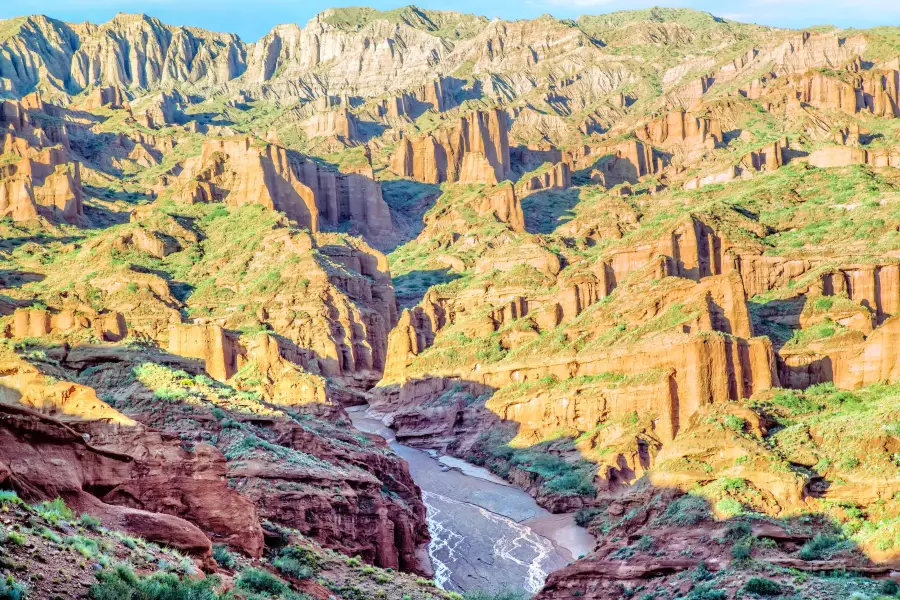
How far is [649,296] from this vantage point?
7738cm

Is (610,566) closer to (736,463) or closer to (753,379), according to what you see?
(736,463)

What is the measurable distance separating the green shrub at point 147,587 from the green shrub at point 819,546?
760 inches

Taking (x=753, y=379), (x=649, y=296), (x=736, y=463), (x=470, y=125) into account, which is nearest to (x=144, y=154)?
(x=470, y=125)

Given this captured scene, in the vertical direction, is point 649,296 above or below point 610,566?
above

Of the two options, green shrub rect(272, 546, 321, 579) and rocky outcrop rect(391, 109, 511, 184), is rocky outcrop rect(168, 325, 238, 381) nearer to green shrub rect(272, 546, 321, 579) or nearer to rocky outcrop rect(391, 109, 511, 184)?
green shrub rect(272, 546, 321, 579)

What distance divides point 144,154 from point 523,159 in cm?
6115

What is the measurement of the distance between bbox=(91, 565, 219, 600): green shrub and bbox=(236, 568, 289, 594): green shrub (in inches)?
109

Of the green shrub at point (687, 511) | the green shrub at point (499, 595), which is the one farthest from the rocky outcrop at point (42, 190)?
the green shrub at point (687, 511)

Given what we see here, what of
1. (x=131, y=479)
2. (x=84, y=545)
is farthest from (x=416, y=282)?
(x=84, y=545)

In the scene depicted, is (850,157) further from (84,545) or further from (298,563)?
(84,545)

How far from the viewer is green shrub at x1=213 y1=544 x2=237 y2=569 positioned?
26.4 meters

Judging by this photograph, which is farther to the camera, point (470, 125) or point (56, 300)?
point (470, 125)

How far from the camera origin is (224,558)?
26578 millimetres

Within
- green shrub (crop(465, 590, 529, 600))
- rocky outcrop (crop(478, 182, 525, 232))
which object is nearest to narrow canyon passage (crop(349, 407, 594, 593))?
green shrub (crop(465, 590, 529, 600))
